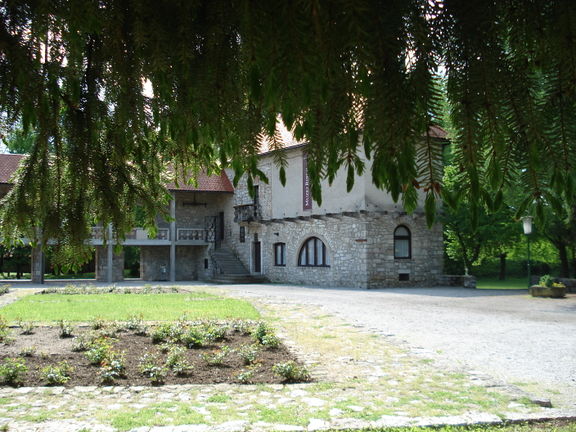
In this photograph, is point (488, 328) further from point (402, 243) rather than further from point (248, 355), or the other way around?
point (402, 243)

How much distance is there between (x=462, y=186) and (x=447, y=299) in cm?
1474

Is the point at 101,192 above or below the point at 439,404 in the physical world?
above

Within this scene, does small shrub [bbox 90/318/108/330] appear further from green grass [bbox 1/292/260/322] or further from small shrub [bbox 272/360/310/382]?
small shrub [bbox 272/360/310/382]

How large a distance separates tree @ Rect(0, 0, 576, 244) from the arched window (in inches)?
Answer: 781

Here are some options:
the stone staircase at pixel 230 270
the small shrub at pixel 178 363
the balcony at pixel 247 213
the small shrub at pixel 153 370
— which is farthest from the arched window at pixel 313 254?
the small shrub at pixel 153 370

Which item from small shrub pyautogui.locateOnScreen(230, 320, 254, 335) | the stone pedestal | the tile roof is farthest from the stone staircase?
small shrub pyautogui.locateOnScreen(230, 320, 254, 335)

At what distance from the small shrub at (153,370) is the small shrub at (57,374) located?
707mm

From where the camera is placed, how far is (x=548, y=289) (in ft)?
54.1

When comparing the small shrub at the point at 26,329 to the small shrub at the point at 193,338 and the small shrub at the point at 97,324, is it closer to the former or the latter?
the small shrub at the point at 97,324

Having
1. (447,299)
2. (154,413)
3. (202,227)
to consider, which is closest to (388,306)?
(447,299)

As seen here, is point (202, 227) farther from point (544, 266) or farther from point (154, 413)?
point (154, 413)

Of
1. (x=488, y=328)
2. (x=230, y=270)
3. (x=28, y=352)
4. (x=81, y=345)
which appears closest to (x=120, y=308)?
(x=81, y=345)

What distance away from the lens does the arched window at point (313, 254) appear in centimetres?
2194

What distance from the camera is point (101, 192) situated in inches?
103
